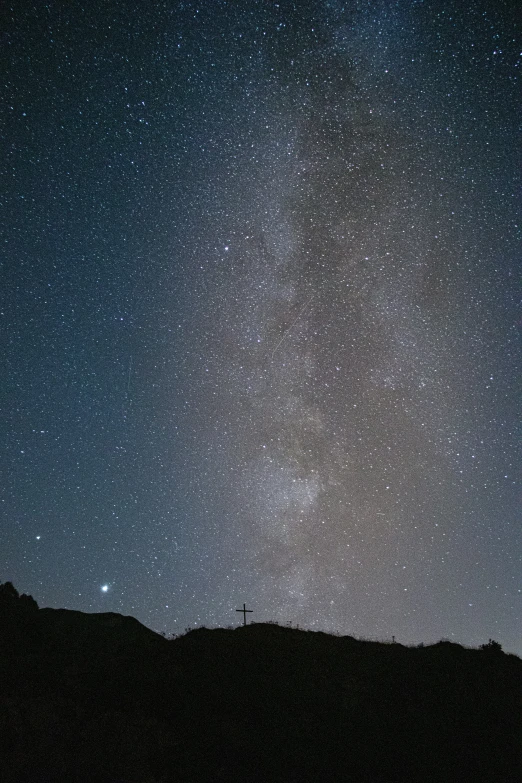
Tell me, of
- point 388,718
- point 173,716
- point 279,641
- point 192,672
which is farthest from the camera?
point 279,641

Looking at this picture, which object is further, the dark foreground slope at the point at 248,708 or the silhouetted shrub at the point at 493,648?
the silhouetted shrub at the point at 493,648

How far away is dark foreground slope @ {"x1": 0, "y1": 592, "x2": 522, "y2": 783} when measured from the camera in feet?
Answer: 37.8

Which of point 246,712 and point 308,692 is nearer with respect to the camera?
point 246,712

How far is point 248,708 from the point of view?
14.6 metres

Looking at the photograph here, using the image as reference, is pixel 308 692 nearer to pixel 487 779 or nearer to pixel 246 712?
pixel 246 712

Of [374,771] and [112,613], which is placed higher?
[112,613]

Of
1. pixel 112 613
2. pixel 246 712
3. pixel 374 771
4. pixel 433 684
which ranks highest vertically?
pixel 112 613

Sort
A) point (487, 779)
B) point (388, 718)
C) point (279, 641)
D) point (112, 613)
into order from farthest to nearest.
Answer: point (112, 613), point (279, 641), point (388, 718), point (487, 779)

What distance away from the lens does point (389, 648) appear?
65.5ft

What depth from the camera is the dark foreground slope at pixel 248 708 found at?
1153cm

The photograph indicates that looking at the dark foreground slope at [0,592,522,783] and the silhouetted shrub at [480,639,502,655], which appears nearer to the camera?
the dark foreground slope at [0,592,522,783]

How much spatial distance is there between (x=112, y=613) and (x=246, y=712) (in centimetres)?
1077

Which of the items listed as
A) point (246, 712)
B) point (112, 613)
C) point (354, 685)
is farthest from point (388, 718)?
point (112, 613)

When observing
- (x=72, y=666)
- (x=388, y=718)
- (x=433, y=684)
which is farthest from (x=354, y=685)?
(x=72, y=666)
